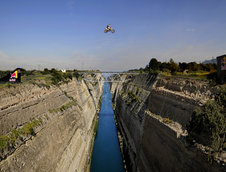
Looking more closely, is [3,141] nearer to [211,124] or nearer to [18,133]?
[18,133]

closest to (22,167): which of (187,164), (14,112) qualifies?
(14,112)

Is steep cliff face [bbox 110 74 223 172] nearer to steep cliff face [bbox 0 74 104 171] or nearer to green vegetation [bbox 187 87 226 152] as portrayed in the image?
green vegetation [bbox 187 87 226 152]

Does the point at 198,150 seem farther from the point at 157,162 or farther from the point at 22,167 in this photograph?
the point at 22,167

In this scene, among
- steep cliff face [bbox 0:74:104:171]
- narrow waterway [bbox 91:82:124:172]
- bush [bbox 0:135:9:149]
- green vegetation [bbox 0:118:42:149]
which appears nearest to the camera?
bush [bbox 0:135:9:149]

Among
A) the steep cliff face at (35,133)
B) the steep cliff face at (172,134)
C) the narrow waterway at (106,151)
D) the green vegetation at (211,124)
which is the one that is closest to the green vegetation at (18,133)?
the steep cliff face at (35,133)

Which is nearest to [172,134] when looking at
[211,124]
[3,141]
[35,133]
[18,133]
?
[211,124]

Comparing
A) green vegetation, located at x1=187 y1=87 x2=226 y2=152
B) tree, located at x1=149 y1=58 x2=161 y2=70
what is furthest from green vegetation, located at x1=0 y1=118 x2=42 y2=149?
tree, located at x1=149 y1=58 x2=161 y2=70

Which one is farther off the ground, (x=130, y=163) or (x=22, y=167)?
(x=22, y=167)
